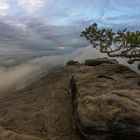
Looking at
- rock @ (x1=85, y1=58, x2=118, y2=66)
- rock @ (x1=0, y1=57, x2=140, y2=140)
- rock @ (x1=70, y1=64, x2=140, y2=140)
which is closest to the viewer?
rock @ (x1=70, y1=64, x2=140, y2=140)

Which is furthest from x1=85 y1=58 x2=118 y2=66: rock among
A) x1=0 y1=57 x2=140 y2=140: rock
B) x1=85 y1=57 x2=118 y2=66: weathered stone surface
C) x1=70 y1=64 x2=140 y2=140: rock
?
x1=70 y1=64 x2=140 y2=140: rock

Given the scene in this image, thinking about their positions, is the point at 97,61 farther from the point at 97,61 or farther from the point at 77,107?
the point at 77,107

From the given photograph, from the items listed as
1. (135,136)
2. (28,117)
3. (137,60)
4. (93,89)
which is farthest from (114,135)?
(137,60)

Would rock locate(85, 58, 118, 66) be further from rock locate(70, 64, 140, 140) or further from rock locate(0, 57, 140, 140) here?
rock locate(70, 64, 140, 140)

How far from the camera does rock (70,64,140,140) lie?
23266mm

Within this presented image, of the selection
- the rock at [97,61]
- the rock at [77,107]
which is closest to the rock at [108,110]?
the rock at [77,107]

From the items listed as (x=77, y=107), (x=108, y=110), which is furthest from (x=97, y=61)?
(x=108, y=110)

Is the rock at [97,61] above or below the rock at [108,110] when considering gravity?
above

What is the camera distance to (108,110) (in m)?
24.0

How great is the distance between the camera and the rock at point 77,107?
23.6m

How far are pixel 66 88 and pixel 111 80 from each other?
4879 mm

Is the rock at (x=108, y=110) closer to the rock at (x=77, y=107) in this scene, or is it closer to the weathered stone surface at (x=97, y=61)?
the rock at (x=77, y=107)

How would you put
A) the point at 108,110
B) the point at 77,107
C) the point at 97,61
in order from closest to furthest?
the point at 108,110, the point at 77,107, the point at 97,61

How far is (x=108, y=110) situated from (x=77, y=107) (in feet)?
9.12
